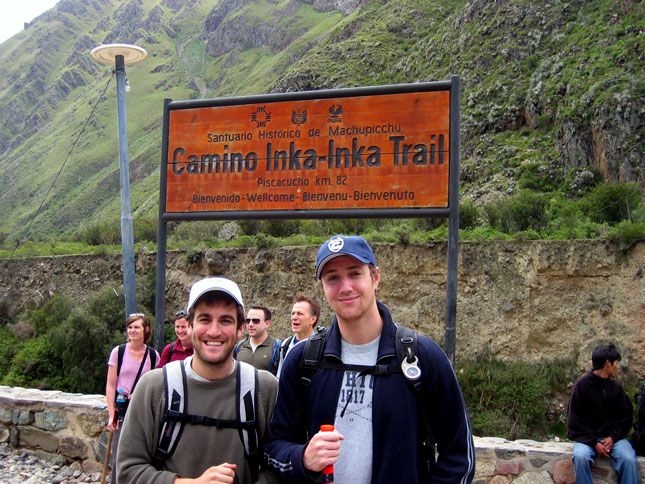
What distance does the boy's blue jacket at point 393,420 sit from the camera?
6.78ft

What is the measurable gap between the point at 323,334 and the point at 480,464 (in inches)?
128

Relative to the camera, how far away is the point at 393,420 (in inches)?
81.4

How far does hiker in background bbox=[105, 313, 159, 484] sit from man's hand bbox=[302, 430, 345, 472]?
3165mm

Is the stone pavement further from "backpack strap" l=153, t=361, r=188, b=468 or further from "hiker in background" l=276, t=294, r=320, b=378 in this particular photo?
"backpack strap" l=153, t=361, r=188, b=468

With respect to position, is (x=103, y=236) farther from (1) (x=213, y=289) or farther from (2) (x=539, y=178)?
(1) (x=213, y=289)

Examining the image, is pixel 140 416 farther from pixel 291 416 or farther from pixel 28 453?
pixel 28 453

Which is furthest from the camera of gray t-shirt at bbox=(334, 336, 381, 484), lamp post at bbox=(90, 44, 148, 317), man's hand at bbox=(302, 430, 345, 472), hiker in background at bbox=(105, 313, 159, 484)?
lamp post at bbox=(90, 44, 148, 317)

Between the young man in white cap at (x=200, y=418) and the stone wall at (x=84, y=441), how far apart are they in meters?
3.22

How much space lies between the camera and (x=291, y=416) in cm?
224

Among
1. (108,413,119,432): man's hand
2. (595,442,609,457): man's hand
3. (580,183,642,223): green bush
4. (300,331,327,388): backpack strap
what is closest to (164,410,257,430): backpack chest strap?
(300,331,327,388): backpack strap

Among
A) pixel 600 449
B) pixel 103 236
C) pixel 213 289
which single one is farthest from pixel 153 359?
pixel 103 236

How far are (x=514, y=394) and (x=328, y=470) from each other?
8.64 metres

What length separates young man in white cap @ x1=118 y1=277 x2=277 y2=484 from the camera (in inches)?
87.7

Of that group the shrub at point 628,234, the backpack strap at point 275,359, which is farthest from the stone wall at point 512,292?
the backpack strap at point 275,359
